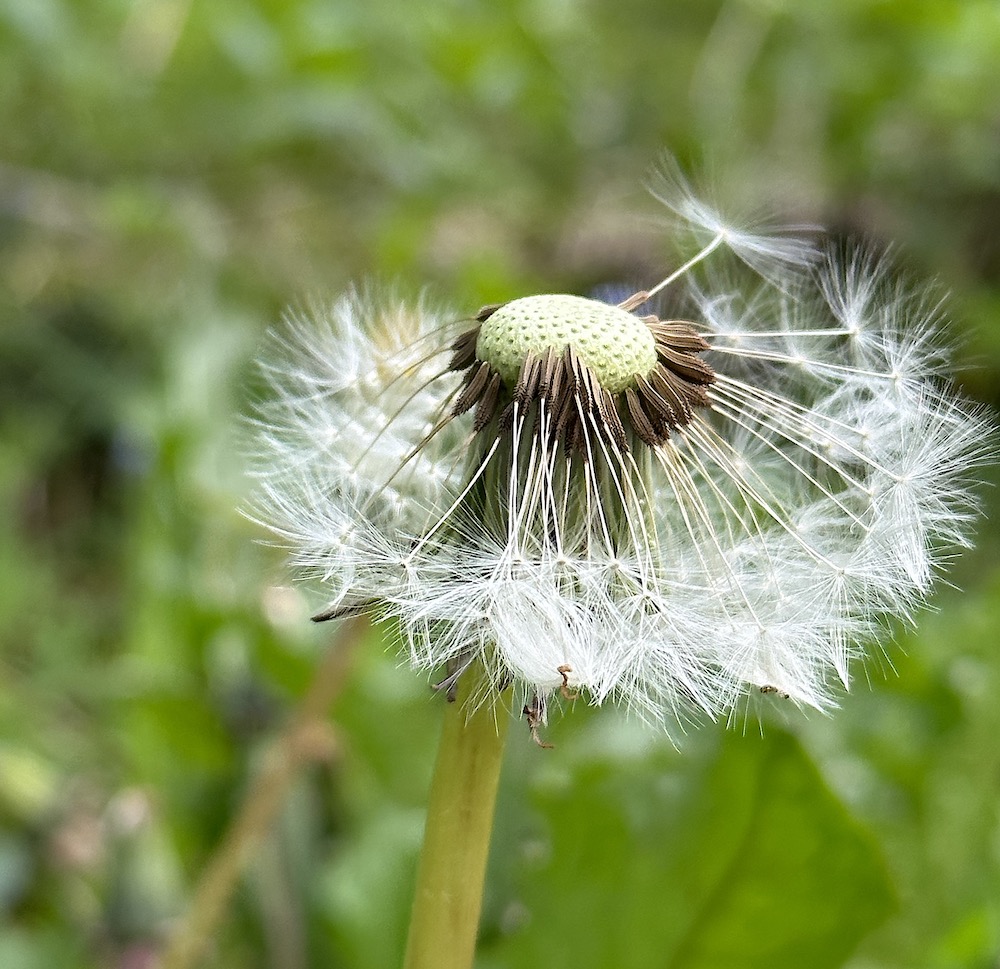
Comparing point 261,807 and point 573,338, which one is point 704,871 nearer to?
point 261,807

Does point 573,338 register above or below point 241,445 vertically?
below

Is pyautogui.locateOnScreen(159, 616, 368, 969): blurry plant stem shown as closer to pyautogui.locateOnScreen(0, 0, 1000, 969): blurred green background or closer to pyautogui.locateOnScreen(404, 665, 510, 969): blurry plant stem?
pyautogui.locateOnScreen(0, 0, 1000, 969): blurred green background

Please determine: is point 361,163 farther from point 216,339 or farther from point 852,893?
point 852,893

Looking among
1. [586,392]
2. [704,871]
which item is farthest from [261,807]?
[586,392]

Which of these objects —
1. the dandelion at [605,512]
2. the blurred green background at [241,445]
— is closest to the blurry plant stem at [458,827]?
the dandelion at [605,512]

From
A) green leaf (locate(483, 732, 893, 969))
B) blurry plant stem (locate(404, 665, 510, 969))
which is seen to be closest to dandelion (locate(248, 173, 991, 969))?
blurry plant stem (locate(404, 665, 510, 969))

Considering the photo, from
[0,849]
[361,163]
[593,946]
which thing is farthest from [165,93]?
[593,946]
